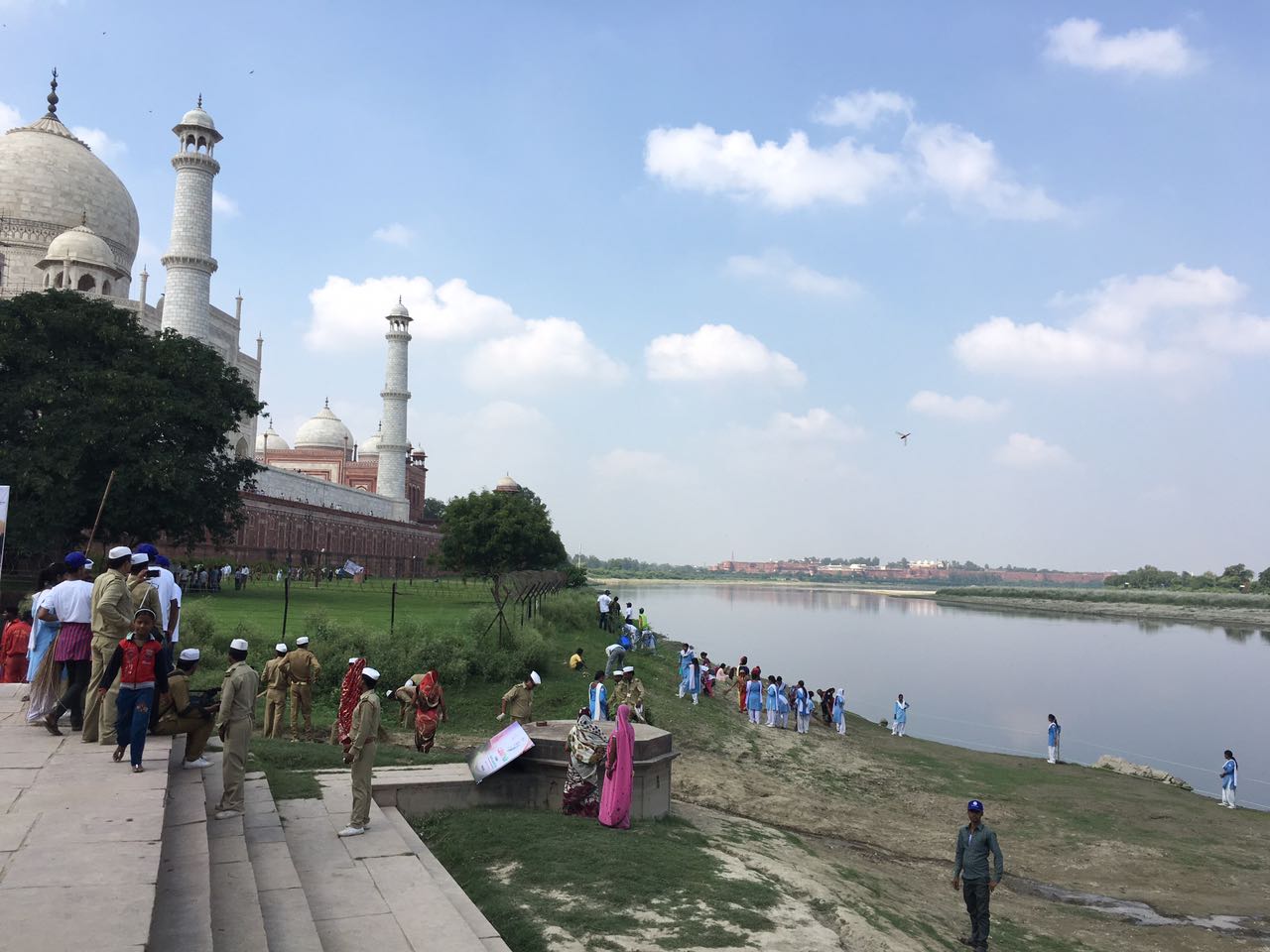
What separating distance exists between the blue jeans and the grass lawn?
302 centimetres

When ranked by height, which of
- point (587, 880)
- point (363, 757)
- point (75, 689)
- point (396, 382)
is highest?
point (396, 382)

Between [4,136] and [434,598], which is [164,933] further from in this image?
[4,136]

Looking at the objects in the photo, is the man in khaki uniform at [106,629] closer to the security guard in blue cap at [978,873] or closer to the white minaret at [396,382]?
the security guard in blue cap at [978,873]

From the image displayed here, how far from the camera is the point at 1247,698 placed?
38344mm

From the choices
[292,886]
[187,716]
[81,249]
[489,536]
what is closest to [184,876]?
[292,886]

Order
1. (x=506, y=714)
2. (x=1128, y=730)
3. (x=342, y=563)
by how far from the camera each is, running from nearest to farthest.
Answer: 1. (x=506, y=714)
2. (x=1128, y=730)
3. (x=342, y=563)

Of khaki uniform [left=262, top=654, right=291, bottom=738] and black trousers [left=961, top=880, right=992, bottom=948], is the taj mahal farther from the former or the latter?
black trousers [left=961, top=880, right=992, bottom=948]

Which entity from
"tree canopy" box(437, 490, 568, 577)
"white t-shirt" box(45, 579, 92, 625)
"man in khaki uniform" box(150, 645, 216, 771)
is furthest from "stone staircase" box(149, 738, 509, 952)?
"tree canopy" box(437, 490, 568, 577)

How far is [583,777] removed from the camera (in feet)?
33.3

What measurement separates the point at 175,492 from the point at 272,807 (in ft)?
68.6

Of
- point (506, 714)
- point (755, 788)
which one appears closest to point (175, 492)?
point (506, 714)

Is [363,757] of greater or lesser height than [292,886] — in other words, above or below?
above

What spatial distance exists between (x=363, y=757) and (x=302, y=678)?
6038 mm

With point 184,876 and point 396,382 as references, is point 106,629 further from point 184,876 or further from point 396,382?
point 396,382
